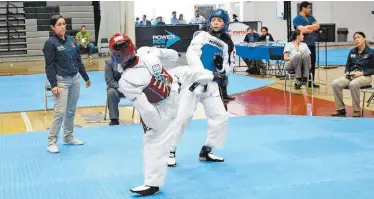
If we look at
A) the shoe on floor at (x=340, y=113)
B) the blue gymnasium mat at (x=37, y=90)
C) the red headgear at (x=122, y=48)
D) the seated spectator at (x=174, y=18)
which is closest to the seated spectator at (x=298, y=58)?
the blue gymnasium mat at (x=37, y=90)

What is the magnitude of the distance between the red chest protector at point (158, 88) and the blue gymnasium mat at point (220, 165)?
93 centimetres

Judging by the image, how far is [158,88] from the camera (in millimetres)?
4762

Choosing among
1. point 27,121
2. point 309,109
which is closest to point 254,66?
point 309,109

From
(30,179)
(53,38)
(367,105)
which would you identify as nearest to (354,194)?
(30,179)

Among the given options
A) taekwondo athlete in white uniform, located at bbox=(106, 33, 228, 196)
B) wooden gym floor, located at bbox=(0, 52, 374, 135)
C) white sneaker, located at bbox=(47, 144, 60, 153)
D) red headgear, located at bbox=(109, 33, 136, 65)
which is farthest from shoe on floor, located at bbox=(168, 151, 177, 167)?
wooden gym floor, located at bbox=(0, 52, 374, 135)

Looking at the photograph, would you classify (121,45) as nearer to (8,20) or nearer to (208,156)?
(208,156)

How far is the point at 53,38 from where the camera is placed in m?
6.65

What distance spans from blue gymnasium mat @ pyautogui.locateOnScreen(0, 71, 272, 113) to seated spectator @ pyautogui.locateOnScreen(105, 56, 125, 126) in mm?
1804

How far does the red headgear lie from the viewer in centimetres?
464

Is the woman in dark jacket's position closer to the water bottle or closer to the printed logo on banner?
the water bottle

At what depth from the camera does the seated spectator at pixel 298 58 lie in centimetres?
1138

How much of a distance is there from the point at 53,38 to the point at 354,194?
418 cm

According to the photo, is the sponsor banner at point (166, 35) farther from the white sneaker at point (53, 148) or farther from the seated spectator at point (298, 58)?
the white sneaker at point (53, 148)

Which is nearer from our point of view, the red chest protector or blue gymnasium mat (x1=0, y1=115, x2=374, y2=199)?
the red chest protector
